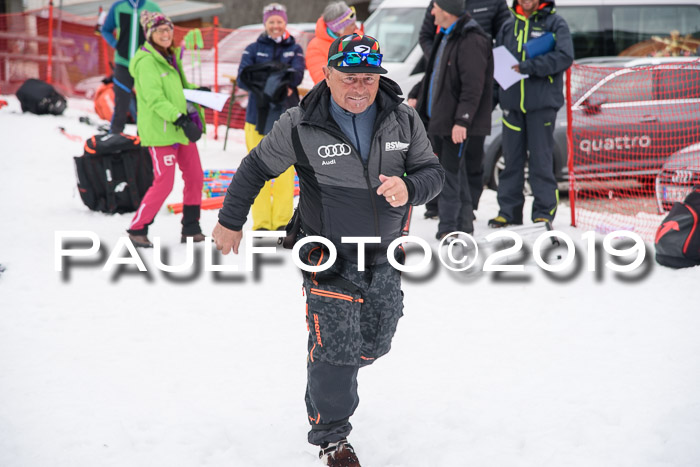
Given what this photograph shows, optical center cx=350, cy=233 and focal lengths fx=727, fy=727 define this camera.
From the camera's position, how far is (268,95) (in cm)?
635

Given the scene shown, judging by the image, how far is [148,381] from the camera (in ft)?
13.1

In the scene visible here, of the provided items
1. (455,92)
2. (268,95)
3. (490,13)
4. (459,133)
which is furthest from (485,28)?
(268,95)

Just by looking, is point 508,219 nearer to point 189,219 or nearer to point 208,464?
point 189,219

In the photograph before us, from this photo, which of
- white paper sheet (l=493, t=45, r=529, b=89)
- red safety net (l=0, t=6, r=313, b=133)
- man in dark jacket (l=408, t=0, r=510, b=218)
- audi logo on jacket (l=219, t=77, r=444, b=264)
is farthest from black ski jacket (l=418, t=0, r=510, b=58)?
red safety net (l=0, t=6, r=313, b=133)

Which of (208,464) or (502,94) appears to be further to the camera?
(502,94)

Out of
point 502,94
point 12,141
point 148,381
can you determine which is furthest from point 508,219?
point 12,141

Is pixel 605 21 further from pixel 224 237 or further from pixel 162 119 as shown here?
pixel 224 237

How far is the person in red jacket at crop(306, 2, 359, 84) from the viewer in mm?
6094

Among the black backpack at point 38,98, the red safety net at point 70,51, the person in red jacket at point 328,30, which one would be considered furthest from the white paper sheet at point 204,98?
the black backpack at point 38,98

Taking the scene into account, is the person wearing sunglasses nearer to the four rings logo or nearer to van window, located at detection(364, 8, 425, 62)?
the four rings logo

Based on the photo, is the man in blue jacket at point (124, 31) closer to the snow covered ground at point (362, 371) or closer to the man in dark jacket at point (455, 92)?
the snow covered ground at point (362, 371)

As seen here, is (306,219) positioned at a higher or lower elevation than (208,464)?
higher

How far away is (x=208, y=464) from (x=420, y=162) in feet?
5.37

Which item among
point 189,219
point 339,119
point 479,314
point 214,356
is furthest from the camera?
point 189,219
